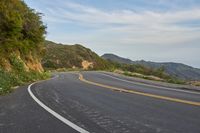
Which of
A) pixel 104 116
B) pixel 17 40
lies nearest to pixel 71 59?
pixel 17 40

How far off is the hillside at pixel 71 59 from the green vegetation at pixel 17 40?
72.6m

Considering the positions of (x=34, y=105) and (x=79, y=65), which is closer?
(x=34, y=105)

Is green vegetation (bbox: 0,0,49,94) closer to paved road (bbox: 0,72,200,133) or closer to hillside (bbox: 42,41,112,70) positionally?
paved road (bbox: 0,72,200,133)

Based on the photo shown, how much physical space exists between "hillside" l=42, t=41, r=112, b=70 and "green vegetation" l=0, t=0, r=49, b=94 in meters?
72.6

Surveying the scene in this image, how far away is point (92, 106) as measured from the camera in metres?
12.1

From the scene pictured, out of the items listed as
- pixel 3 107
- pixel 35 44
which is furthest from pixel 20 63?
pixel 3 107

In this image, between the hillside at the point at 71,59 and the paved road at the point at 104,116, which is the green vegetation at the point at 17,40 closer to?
the paved road at the point at 104,116

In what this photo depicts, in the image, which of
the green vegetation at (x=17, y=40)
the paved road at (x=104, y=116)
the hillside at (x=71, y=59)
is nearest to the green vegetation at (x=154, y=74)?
the green vegetation at (x=17, y=40)

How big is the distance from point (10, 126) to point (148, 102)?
510 centimetres

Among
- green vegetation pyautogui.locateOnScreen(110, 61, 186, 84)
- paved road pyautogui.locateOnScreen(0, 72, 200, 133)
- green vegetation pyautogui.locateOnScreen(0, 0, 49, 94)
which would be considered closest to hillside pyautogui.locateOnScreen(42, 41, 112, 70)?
green vegetation pyautogui.locateOnScreen(110, 61, 186, 84)

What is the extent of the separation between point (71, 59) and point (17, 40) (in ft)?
305

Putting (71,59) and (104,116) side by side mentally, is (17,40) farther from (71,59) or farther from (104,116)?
(71,59)

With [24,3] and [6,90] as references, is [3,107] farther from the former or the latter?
[24,3]

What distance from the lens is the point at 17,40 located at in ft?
113
